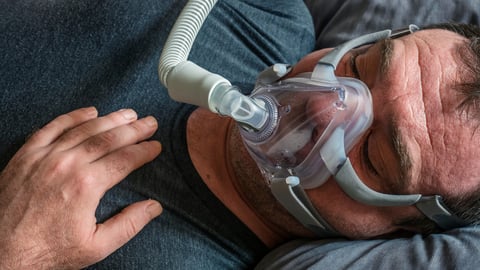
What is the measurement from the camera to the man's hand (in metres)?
1.09

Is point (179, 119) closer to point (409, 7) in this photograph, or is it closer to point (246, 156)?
point (246, 156)

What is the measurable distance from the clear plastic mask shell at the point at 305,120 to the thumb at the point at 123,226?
0.24m

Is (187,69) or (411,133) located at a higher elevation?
(187,69)

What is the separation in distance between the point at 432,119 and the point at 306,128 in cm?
24

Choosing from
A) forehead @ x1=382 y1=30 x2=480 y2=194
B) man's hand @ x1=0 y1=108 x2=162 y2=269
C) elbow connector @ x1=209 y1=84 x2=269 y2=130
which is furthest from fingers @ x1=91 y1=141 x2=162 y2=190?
forehead @ x1=382 y1=30 x2=480 y2=194

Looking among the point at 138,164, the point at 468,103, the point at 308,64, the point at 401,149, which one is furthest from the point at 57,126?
the point at 468,103

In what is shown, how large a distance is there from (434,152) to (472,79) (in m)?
0.15

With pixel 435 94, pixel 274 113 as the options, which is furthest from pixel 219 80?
pixel 435 94

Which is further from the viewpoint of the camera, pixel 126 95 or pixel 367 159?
pixel 126 95

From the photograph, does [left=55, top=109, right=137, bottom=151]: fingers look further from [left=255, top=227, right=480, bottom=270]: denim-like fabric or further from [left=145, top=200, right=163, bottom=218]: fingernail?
[left=255, top=227, right=480, bottom=270]: denim-like fabric

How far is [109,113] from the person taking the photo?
1301 millimetres

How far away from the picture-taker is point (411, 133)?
1.11 metres

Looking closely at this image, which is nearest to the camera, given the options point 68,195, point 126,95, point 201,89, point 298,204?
point 201,89

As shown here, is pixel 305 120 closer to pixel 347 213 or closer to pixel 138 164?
pixel 347 213
